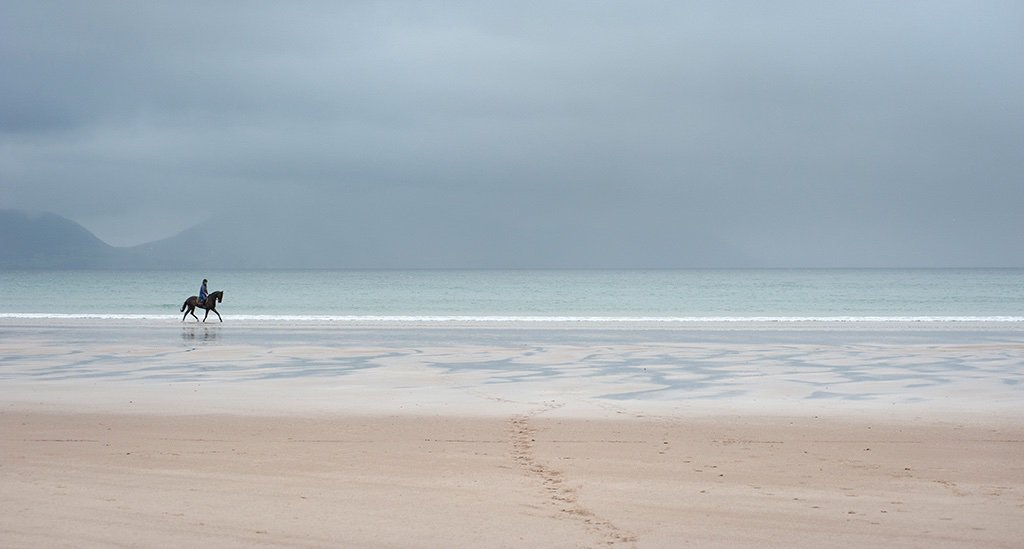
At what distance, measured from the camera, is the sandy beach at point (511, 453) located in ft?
21.7

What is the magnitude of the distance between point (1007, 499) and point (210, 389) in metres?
12.3

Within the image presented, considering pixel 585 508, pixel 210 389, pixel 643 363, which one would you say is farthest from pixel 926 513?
pixel 643 363

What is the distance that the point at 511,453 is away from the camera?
9656 millimetres

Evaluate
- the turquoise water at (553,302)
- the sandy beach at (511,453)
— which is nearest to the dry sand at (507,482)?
the sandy beach at (511,453)

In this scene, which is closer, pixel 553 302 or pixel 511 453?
pixel 511 453

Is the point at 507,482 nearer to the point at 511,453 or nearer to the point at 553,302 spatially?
the point at 511,453

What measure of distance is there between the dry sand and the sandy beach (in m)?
0.03

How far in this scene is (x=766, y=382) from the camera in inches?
652

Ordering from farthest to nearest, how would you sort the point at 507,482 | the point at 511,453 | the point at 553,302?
the point at 553,302 → the point at 511,453 → the point at 507,482

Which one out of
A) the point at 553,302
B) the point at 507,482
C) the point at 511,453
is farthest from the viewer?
the point at 553,302

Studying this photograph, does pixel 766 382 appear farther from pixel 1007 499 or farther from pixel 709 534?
pixel 709 534

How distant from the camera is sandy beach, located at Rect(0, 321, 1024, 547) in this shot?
6629 mm

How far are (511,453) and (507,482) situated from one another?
1.46 metres

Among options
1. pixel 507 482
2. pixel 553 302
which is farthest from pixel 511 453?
pixel 553 302
